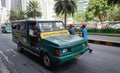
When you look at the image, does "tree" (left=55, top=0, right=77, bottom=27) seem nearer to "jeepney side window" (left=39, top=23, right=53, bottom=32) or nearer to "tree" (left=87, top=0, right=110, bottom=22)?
"tree" (left=87, top=0, right=110, bottom=22)

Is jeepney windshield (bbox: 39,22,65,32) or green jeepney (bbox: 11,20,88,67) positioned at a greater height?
jeepney windshield (bbox: 39,22,65,32)

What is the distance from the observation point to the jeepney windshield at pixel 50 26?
24.1 feet

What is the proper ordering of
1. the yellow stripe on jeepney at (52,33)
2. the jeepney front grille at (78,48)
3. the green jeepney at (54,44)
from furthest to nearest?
the yellow stripe on jeepney at (52,33), the jeepney front grille at (78,48), the green jeepney at (54,44)

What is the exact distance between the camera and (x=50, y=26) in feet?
25.4

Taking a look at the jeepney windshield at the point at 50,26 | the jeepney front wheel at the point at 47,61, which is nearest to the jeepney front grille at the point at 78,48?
the jeepney front wheel at the point at 47,61

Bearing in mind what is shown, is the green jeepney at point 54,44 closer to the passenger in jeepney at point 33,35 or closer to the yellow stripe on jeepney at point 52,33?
the yellow stripe on jeepney at point 52,33

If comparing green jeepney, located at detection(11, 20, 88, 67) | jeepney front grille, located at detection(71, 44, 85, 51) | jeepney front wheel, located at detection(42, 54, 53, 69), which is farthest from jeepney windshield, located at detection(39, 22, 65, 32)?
jeepney front grille, located at detection(71, 44, 85, 51)

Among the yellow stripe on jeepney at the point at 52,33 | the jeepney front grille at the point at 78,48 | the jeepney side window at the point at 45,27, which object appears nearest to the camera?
the jeepney front grille at the point at 78,48

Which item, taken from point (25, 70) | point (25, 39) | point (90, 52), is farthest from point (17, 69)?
point (90, 52)

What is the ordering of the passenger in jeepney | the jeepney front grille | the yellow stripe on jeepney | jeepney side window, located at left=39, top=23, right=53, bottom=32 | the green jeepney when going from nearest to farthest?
the green jeepney → the jeepney front grille → the yellow stripe on jeepney → jeepney side window, located at left=39, top=23, right=53, bottom=32 → the passenger in jeepney

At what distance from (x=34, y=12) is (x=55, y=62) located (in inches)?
1827

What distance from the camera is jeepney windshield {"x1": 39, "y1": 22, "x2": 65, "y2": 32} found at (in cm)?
735

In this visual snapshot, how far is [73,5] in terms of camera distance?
3112 cm

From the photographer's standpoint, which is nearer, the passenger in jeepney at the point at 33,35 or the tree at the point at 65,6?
the passenger in jeepney at the point at 33,35
